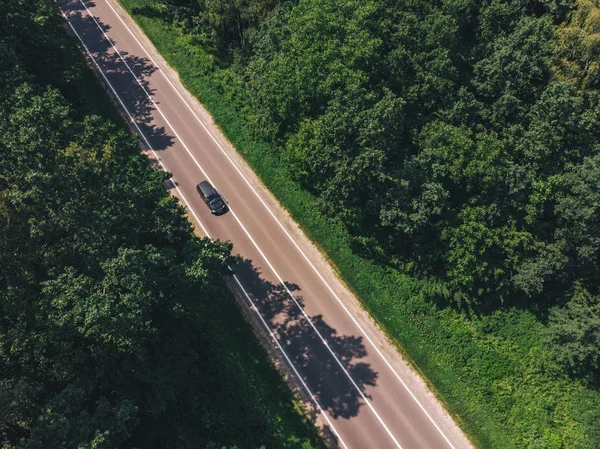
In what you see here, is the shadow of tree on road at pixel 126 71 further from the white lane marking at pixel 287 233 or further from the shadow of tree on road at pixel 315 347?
the shadow of tree on road at pixel 315 347

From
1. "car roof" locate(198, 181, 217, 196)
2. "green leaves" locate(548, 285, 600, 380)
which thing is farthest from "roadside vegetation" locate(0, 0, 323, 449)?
"green leaves" locate(548, 285, 600, 380)

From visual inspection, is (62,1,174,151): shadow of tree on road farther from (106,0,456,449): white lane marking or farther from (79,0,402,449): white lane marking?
(106,0,456,449): white lane marking

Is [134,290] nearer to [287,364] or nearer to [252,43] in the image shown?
[287,364]

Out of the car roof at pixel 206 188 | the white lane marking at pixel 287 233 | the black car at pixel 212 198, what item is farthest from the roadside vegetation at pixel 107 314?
the car roof at pixel 206 188

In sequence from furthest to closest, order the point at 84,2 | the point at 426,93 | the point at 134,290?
1. the point at 84,2
2. the point at 426,93
3. the point at 134,290

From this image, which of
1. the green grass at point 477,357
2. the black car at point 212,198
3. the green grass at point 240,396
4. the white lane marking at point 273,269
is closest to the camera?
the green grass at point 240,396

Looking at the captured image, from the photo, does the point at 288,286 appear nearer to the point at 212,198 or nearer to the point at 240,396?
the point at 240,396

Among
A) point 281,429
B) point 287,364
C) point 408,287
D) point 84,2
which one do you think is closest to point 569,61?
point 408,287
